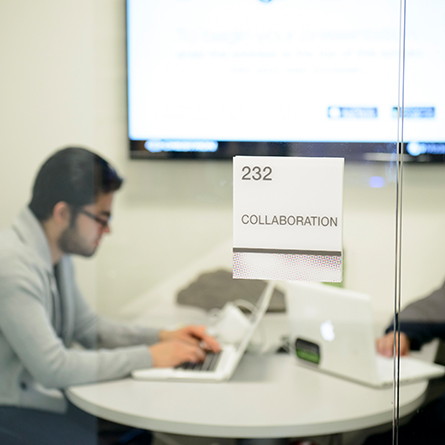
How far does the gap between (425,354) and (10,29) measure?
0.81 metres

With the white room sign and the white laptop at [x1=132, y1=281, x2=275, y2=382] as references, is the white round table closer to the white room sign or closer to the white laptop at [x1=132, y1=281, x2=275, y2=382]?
the white laptop at [x1=132, y1=281, x2=275, y2=382]

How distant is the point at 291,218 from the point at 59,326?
62cm

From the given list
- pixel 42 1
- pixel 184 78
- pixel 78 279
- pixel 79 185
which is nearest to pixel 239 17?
pixel 184 78

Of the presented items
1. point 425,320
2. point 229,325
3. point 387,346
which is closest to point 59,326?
point 229,325

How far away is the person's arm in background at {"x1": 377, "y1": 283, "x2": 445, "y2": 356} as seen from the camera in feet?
2.13

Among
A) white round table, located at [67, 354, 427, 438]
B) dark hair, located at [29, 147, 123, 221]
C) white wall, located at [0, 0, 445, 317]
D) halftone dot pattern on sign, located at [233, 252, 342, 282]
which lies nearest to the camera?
halftone dot pattern on sign, located at [233, 252, 342, 282]

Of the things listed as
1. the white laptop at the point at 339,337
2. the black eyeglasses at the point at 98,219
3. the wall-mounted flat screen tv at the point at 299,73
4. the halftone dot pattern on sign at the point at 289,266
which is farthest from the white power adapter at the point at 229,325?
the halftone dot pattern on sign at the point at 289,266

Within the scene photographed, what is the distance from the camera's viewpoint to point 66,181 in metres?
0.73

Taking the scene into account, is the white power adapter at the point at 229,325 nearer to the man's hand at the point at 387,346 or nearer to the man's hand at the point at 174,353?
the man's hand at the point at 174,353

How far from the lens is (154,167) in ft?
2.61

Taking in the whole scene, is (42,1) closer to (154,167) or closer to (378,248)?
(154,167)

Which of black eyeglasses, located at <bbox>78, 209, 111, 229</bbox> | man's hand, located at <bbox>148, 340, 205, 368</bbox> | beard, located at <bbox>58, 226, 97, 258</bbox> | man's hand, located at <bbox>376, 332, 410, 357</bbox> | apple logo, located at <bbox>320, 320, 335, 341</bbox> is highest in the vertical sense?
black eyeglasses, located at <bbox>78, 209, 111, 229</bbox>

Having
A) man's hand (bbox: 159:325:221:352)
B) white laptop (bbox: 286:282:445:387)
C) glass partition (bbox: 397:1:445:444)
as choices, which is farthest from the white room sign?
man's hand (bbox: 159:325:221:352)

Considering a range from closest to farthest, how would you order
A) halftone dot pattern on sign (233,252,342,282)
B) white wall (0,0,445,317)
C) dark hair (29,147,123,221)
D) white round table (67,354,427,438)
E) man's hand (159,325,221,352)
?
halftone dot pattern on sign (233,252,342,282)
white wall (0,0,445,317)
white round table (67,354,427,438)
dark hair (29,147,123,221)
man's hand (159,325,221,352)
